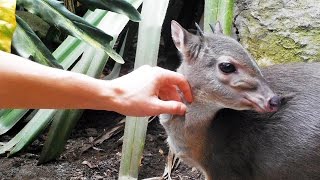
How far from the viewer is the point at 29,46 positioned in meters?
2.37

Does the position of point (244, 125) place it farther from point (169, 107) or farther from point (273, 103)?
point (169, 107)

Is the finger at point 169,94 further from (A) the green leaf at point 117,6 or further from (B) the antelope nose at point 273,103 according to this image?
(A) the green leaf at point 117,6

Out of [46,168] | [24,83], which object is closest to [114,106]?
[24,83]

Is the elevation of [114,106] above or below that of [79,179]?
above

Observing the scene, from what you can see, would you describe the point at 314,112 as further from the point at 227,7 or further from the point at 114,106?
the point at 114,106

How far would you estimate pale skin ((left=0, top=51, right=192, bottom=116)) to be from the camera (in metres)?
1.42

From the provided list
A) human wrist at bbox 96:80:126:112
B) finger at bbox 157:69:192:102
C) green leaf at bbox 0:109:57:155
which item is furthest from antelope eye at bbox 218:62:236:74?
green leaf at bbox 0:109:57:155

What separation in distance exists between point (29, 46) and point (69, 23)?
0.20m

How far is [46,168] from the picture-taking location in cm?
299

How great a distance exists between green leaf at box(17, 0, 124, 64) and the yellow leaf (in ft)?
1.05

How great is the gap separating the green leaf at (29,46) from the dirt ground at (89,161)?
0.74 meters

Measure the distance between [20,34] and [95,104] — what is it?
0.94m

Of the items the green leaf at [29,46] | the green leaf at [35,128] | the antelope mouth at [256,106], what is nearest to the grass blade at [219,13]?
the antelope mouth at [256,106]

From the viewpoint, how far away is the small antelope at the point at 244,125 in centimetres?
226
